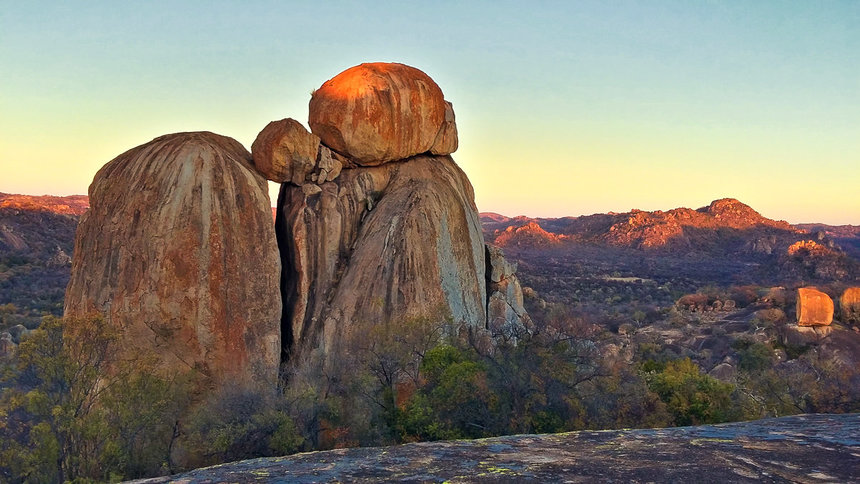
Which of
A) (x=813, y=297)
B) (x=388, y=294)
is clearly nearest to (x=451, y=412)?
(x=388, y=294)

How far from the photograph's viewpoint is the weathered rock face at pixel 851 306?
147 ft

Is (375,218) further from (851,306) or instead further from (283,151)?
(851,306)

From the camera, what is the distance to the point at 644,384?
15477 millimetres

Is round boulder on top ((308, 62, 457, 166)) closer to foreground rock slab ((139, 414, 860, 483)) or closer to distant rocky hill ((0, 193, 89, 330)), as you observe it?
foreground rock slab ((139, 414, 860, 483))

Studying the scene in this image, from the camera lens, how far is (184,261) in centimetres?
1742

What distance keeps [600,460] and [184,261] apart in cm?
1396

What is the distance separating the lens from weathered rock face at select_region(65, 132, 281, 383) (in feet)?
56.6

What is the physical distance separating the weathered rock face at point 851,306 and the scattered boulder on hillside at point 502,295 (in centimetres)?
3179

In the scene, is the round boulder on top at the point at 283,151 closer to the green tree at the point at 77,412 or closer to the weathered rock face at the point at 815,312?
the green tree at the point at 77,412

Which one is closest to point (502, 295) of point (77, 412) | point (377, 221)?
point (377, 221)

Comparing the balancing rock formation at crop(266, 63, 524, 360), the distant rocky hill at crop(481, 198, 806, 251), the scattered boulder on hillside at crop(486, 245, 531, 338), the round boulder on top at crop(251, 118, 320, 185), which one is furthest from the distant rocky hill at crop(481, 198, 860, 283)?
the round boulder on top at crop(251, 118, 320, 185)

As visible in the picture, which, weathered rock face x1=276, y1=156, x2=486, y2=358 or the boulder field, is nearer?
the boulder field

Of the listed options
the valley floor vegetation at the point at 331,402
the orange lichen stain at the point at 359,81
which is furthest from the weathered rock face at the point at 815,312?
the orange lichen stain at the point at 359,81

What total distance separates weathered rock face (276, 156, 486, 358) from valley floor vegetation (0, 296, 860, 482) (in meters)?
1.66
